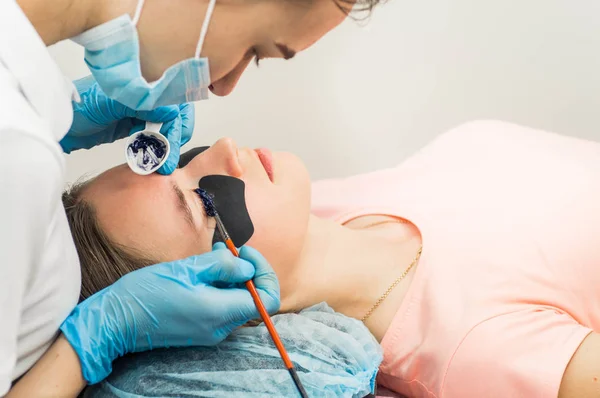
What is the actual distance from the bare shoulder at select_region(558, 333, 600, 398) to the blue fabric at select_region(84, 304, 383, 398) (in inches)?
13.6

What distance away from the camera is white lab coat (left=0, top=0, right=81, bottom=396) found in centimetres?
73

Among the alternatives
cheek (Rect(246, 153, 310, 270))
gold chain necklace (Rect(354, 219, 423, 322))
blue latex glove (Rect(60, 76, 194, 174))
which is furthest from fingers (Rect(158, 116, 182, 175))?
gold chain necklace (Rect(354, 219, 423, 322))

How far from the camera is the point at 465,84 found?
2.16m

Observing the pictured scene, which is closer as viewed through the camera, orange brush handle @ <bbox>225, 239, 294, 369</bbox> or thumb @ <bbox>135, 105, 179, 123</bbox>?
orange brush handle @ <bbox>225, 239, 294, 369</bbox>

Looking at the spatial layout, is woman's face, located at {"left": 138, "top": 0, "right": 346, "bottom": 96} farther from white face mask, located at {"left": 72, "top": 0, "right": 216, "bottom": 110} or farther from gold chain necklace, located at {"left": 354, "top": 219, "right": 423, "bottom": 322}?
gold chain necklace, located at {"left": 354, "top": 219, "right": 423, "bottom": 322}

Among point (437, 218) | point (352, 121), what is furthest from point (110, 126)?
point (352, 121)

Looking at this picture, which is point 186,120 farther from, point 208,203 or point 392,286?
point 392,286

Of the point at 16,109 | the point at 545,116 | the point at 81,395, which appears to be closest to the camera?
the point at 16,109

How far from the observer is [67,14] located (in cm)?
87

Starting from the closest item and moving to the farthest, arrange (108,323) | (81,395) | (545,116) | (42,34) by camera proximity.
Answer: (42,34) < (108,323) < (81,395) < (545,116)

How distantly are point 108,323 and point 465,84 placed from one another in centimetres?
157

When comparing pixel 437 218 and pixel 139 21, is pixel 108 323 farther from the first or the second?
pixel 437 218

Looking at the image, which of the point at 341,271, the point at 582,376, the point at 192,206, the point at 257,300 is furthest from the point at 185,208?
the point at 582,376

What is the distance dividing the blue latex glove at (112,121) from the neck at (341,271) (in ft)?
1.14
